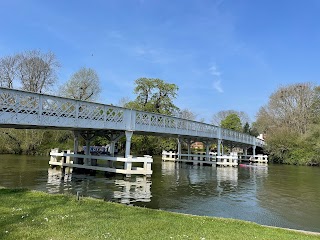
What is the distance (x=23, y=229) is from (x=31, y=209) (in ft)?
7.87

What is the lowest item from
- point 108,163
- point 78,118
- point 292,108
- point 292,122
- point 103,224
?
point 103,224

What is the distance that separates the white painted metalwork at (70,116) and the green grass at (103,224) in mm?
8513

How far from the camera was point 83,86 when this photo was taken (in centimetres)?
5203

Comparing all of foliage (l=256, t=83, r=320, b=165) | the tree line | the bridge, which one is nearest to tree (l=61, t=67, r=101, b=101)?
the tree line

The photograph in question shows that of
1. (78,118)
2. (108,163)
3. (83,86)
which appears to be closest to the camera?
(78,118)

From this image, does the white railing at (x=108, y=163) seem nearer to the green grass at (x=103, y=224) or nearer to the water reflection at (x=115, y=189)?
the water reflection at (x=115, y=189)

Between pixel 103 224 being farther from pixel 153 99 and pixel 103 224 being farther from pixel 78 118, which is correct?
pixel 153 99

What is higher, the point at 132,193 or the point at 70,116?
the point at 70,116

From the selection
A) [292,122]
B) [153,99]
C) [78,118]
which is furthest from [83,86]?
[292,122]

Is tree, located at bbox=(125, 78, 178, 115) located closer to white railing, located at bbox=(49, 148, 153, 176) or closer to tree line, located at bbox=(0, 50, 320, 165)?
tree line, located at bbox=(0, 50, 320, 165)

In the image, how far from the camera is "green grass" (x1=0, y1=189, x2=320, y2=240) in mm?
6906

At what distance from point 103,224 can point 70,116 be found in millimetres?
14775

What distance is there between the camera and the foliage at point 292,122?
5872cm

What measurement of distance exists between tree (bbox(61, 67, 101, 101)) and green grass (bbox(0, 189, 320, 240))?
4192 centimetres
